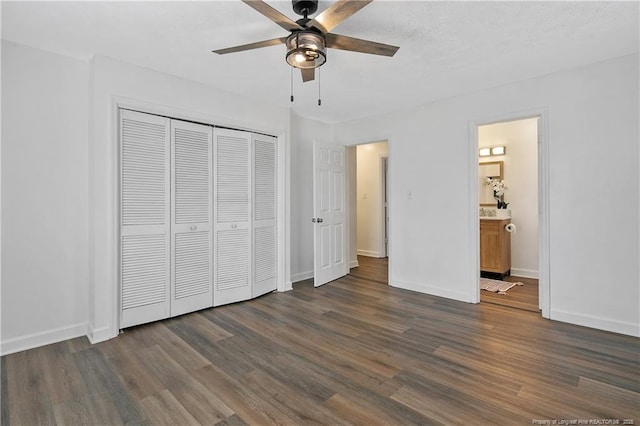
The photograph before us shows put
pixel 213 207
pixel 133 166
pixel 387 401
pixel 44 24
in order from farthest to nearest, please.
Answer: pixel 213 207, pixel 133 166, pixel 44 24, pixel 387 401

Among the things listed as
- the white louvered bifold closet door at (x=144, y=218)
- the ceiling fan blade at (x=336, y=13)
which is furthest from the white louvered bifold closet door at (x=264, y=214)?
the ceiling fan blade at (x=336, y=13)

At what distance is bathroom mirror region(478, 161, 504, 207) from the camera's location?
16.4 ft

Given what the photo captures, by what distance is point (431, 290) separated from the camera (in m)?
4.09

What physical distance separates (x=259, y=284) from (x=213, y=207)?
46.2 inches

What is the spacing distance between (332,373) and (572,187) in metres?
2.93

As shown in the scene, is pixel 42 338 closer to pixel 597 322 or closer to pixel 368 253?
pixel 597 322

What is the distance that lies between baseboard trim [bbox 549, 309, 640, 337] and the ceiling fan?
307 cm

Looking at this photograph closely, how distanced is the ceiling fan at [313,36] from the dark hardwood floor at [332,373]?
2.22 meters

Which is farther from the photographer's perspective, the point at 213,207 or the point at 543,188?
the point at 213,207

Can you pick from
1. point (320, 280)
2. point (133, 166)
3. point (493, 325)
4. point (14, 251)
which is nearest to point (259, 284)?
point (320, 280)

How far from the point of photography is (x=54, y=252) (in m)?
2.76

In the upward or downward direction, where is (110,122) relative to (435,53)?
downward

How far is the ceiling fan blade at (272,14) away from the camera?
65.2 inches

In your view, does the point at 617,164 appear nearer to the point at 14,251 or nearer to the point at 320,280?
the point at 320,280
